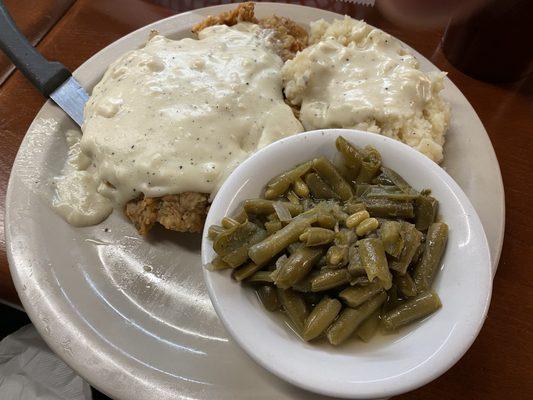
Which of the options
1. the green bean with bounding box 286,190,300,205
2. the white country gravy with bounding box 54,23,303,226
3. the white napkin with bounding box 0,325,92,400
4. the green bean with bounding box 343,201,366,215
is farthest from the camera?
the white napkin with bounding box 0,325,92,400

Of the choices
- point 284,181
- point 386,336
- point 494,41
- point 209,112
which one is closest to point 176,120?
point 209,112

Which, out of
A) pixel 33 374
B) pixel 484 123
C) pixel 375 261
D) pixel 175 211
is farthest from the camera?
pixel 484 123

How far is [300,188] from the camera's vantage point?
5.14 ft

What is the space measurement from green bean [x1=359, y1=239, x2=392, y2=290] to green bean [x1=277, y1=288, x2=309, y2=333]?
23cm

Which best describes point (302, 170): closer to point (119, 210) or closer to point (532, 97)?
point (119, 210)

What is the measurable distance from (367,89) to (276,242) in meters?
0.86

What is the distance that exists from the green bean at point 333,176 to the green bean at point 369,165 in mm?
57

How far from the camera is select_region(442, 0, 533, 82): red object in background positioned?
88.6 inches

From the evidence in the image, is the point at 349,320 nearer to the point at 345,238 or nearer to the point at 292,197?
the point at 345,238

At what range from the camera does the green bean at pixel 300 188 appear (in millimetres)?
1565

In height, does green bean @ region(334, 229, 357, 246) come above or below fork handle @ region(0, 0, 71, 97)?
below

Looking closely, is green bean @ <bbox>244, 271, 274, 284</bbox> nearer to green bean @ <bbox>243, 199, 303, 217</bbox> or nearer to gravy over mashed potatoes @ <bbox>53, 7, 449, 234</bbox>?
green bean @ <bbox>243, 199, 303, 217</bbox>

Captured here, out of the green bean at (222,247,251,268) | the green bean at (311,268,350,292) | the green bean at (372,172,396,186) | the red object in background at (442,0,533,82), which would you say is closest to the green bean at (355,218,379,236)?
the green bean at (311,268,350,292)

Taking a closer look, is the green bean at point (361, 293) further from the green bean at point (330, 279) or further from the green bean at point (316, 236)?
the green bean at point (316, 236)
